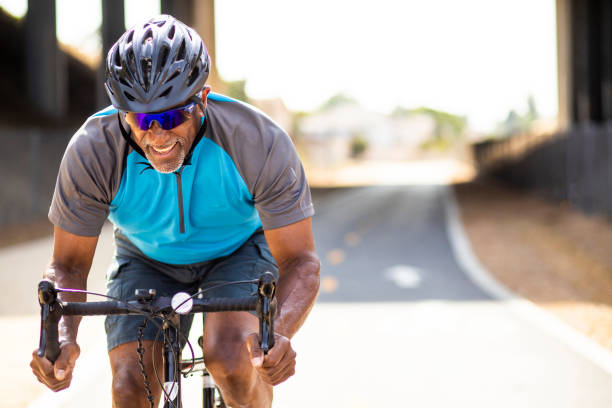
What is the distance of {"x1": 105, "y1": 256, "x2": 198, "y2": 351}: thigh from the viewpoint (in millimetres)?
2926

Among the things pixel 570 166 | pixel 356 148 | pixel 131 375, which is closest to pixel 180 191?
pixel 131 375

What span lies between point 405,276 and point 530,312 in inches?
110

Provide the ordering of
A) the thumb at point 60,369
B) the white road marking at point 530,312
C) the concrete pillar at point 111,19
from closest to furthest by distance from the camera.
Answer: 1. the thumb at point 60,369
2. the white road marking at point 530,312
3. the concrete pillar at point 111,19

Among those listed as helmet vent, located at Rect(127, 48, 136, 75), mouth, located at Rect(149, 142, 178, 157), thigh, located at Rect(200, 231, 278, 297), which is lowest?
thigh, located at Rect(200, 231, 278, 297)

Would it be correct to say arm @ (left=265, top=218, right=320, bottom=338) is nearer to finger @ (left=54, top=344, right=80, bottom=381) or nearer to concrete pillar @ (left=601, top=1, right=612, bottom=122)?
finger @ (left=54, top=344, right=80, bottom=381)

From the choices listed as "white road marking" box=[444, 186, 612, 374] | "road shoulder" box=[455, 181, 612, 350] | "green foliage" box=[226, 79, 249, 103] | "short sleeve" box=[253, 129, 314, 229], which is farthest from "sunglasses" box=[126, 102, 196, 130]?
"green foliage" box=[226, 79, 249, 103]

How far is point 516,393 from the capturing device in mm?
5441

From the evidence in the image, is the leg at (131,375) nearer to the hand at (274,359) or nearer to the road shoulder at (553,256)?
the hand at (274,359)

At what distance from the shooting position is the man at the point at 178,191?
2605 millimetres

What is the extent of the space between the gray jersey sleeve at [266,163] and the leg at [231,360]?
0.41m

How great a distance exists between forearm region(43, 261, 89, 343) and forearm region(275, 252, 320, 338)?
70cm

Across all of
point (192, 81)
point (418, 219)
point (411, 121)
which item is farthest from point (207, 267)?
point (411, 121)

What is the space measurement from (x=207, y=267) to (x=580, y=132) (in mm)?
16877

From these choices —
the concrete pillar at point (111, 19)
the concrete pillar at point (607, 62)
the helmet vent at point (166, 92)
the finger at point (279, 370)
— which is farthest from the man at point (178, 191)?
the concrete pillar at point (111, 19)
